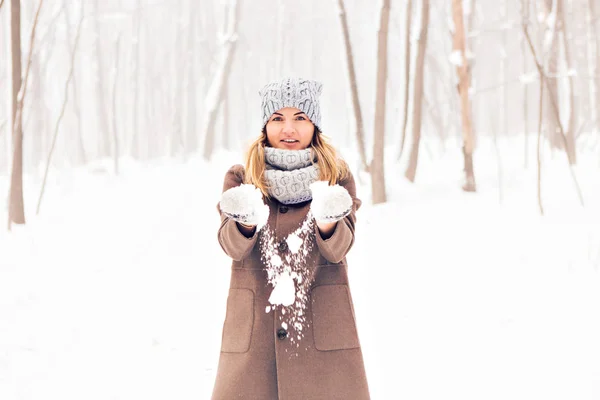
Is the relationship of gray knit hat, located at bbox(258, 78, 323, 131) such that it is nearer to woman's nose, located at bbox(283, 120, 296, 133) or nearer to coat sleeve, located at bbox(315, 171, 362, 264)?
woman's nose, located at bbox(283, 120, 296, 133)

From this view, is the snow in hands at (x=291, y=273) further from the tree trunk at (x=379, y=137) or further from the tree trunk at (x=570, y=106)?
the tree trunk at (x=570, y=106)

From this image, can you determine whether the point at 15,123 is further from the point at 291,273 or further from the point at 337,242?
the point at 337,242

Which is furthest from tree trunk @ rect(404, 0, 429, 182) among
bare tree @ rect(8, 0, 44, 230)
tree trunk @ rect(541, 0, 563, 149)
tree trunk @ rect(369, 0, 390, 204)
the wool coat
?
the wool coat

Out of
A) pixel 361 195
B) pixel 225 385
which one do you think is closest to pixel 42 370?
pixel 225 385

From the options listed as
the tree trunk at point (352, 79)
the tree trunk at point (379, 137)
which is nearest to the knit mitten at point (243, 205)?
the tree trunk at point (379, 137)

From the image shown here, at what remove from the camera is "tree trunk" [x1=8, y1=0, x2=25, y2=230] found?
5758 mm

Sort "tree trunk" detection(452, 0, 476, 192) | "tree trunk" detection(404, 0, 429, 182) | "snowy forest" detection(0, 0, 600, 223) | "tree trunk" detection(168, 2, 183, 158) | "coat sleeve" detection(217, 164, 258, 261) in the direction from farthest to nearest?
"tree trunk" detection(168, 2, 183, 158) → "tree trunk" detection(404, 0, 429, 182) → "snowy forest" detection(0, 0, 600, 223) → "tree trunk" detection(452, 0, 476, 192) → "coat sleeve" detection(217, 164, 258, 261)

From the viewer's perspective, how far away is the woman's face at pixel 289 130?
6.01ft

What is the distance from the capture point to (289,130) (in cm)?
182

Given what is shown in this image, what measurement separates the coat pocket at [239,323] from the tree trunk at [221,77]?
10134 mm

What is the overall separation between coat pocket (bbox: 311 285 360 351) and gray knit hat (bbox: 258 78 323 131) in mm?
619

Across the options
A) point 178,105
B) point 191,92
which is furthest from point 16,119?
point 191,92

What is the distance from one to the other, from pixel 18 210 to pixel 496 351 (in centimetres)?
523

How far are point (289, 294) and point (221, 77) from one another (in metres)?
10.4
